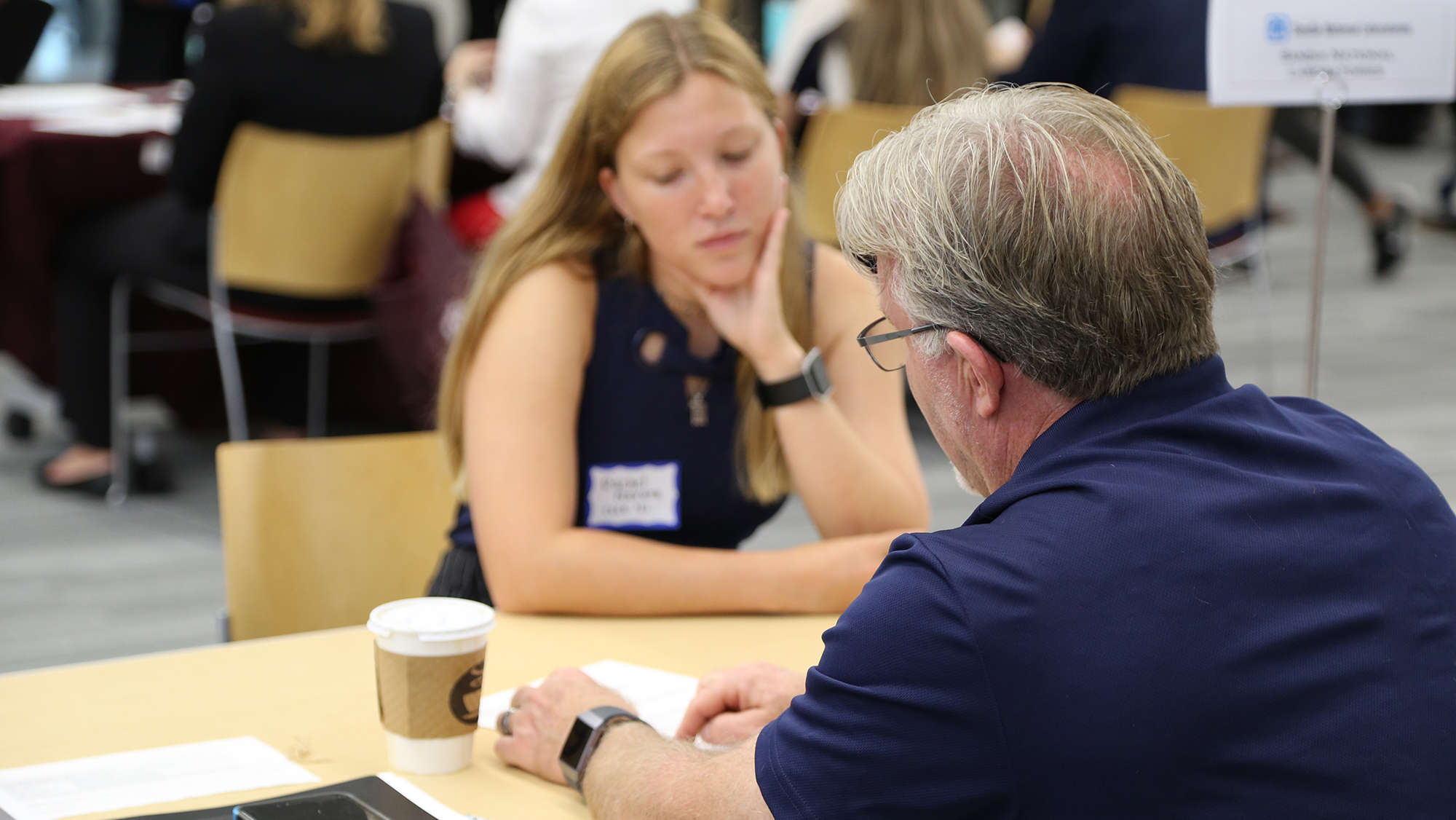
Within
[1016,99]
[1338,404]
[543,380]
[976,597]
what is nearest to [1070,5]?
[1338,404]

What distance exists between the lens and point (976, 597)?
88cm

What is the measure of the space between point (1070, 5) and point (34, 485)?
3.32m

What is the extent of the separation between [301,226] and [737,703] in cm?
271

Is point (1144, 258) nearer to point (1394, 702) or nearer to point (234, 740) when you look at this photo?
point (1394, 702)

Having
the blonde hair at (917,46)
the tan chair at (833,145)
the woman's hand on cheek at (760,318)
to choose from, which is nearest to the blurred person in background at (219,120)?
the tan chair at (833,145)

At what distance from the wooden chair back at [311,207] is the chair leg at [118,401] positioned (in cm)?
51

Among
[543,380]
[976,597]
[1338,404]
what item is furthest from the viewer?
[1338,404]

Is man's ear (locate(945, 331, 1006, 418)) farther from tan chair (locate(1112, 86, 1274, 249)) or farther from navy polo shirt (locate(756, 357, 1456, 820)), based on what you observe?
tan chair (locate(1112, 86, 1274, 249))

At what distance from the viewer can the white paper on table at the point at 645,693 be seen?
52.9 inches

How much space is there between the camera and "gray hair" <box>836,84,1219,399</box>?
961 mm

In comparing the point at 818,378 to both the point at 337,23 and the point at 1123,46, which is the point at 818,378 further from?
the point at 1123,46

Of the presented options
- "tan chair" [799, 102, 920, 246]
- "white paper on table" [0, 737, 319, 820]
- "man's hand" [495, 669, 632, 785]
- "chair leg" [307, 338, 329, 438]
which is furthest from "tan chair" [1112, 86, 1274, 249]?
"white paper on table" [0, 737, 319, 820]

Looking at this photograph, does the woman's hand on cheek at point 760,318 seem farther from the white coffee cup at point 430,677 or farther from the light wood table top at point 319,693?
the white coffee cup at point 430,677

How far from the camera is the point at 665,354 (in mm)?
1870
